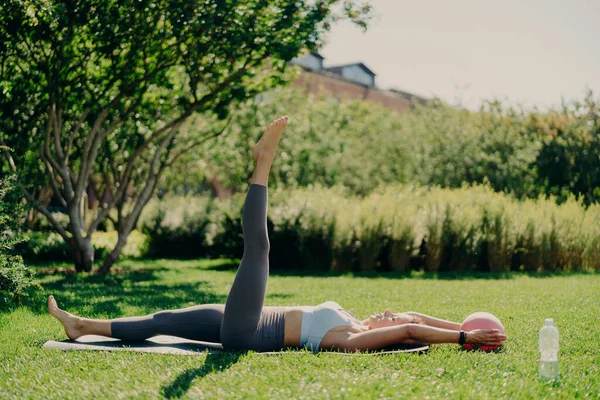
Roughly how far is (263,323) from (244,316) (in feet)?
0.93

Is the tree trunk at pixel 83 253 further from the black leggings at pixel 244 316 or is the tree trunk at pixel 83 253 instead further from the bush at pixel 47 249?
the black leggings at pixel 244 316

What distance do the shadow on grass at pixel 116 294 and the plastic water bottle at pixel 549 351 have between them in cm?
546

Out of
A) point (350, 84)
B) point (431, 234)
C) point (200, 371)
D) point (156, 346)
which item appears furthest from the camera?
point (350, 84)

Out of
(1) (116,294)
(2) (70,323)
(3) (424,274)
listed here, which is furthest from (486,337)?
(3) (424,274)

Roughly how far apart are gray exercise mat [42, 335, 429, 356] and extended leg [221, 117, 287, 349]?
1.02ft

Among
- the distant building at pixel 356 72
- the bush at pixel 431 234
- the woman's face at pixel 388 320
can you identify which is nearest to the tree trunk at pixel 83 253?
the bush at pixel 431 234

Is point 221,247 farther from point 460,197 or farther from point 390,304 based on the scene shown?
point 390,304

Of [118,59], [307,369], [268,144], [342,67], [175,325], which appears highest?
[342,67]

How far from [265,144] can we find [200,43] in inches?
310

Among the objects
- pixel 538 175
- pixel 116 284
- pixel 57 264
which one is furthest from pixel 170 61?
pixel 538 175

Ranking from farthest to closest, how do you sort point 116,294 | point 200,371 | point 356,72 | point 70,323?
point 356,72 < point 116,294 < point 70,323 < point 200,371

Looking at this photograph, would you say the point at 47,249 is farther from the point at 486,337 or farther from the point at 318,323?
the point at 486,337

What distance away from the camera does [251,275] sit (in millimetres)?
5578

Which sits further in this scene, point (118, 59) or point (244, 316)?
point (118, 59)
